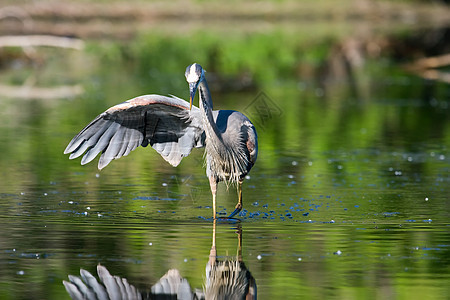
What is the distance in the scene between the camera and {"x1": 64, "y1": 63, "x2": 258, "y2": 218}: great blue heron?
368 inches

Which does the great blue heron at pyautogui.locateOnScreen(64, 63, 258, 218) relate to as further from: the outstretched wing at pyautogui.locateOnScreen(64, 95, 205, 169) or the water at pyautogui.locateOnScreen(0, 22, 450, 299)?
the water at pyautogui.locateOnScreen(0, 22, 450, 299)

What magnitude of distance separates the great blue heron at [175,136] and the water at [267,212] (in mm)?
545

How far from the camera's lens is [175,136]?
989 cm

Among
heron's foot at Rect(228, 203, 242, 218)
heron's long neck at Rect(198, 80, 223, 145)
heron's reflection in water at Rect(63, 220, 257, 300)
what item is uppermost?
heron's long neck at Rect(198, 80, 223, 145)

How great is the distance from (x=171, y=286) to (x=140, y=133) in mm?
3500

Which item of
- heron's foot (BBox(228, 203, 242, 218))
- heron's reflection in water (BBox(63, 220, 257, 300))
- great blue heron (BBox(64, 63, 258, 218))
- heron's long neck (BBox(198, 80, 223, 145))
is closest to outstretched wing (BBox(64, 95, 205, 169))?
great blue heron (BBox(64, 63, 258, 218))

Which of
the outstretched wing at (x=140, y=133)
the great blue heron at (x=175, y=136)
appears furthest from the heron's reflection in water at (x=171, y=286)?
the outstretched wing at (x=140, y=133)

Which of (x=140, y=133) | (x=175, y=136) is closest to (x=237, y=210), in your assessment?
(x=175, y=136)

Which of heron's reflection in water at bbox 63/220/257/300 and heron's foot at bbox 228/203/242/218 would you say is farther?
heron's foot at bbox 228/203/242/218

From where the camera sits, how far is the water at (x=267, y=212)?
22.7 ft

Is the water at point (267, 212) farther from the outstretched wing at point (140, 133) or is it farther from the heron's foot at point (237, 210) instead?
the outstretched wing at point (140, 133)

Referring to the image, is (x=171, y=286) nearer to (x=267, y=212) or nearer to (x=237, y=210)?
(x=237, y=210)

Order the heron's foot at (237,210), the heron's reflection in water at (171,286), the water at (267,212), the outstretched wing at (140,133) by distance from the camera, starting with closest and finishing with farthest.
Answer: the heron's reflection in water at (171,286) < the water at (267,212) < the heron's foot at (237,210) < the outstretched wing at (140,133)

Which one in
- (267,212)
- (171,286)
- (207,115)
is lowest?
(171,286)
